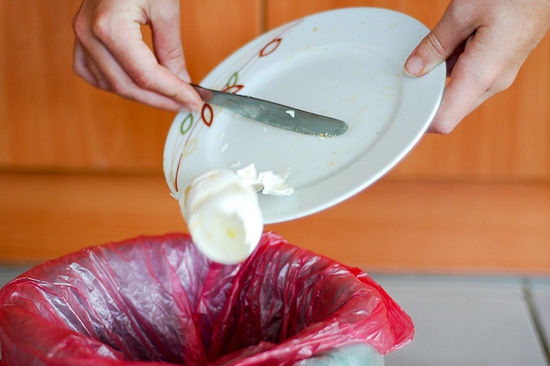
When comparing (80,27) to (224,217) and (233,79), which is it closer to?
(233,79)

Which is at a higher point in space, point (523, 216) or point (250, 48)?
point (250, 48)

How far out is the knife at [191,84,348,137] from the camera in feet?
1.78

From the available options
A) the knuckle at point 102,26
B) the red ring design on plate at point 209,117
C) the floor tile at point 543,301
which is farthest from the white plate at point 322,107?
the floor tile at point 543,301

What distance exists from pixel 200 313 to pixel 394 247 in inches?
18.0

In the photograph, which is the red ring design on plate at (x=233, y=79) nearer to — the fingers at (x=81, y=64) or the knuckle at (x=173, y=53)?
the knuckle at (x=173, y=53)

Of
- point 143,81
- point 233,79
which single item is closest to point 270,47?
point 233,79

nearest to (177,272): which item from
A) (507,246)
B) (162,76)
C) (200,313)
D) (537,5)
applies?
(200,313)

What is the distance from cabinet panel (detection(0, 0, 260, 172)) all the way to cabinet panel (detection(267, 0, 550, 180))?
0.09 metres

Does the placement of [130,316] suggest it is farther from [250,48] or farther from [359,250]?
[359,250]

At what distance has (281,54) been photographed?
66cm

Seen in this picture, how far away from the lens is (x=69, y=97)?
36.4 inches

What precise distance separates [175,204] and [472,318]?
1.65 ft

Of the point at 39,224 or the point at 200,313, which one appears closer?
the point at 200,313

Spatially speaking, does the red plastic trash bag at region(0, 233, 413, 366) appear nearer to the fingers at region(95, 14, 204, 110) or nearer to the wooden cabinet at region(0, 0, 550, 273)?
the fingers at region(95, 14, 204, 110)
